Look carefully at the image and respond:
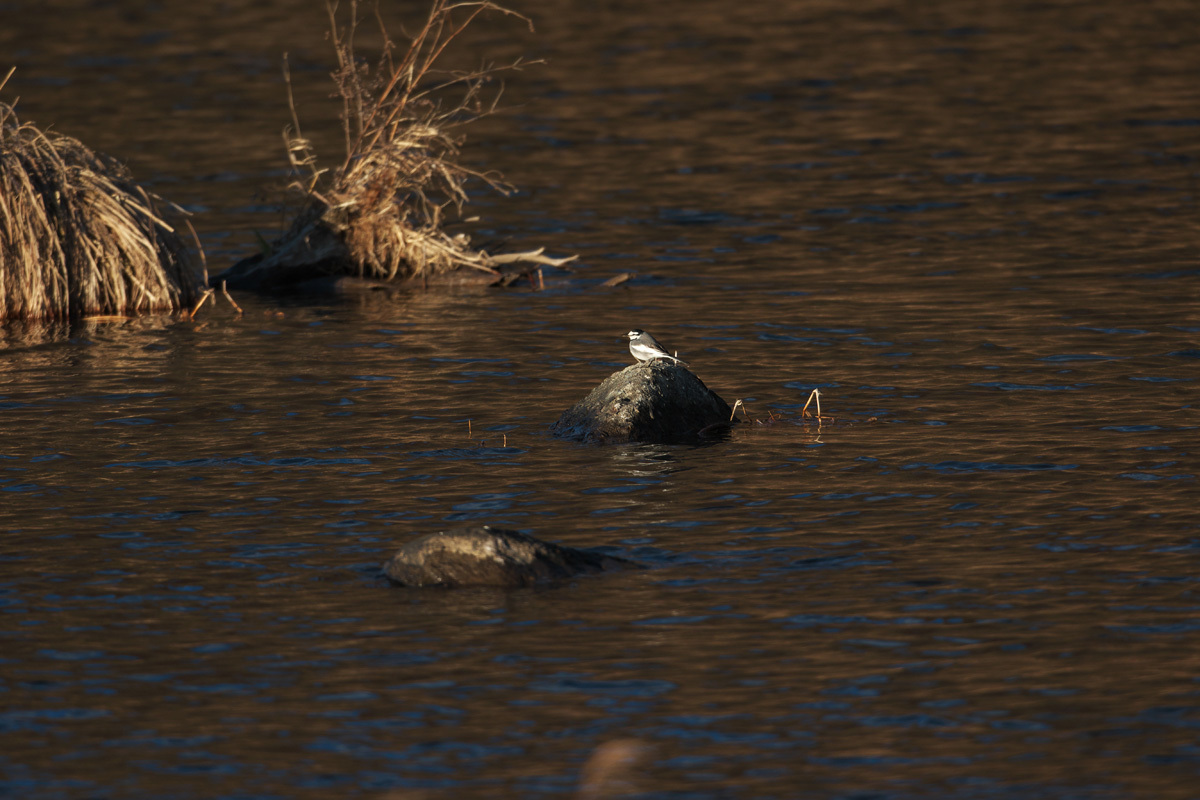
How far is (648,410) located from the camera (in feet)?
46.8

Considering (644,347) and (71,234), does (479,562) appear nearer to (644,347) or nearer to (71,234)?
(644,347)

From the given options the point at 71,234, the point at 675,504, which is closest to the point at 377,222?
the point at 71,234

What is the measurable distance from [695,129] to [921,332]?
13.8m

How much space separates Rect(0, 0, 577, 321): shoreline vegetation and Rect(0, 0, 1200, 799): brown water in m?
0.67

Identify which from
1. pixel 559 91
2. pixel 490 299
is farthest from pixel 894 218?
pixel 559 91

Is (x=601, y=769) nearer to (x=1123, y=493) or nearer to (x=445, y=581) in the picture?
(x=445, y=581)

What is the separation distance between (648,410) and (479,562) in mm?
3986

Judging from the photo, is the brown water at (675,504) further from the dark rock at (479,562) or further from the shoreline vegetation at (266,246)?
the shoreline vegetation at (266,246)

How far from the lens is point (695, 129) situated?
102 ft

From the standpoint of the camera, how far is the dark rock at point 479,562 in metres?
10.5

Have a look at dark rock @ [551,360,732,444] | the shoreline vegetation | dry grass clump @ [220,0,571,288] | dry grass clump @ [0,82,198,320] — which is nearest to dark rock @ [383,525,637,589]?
dark rock @ [551,360,732,444]

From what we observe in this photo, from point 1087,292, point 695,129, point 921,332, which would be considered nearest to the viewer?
point 921,332

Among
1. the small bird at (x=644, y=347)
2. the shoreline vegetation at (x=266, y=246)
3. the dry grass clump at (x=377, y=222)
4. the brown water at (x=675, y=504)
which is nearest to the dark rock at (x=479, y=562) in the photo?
the brown water at (x=675, y=504)

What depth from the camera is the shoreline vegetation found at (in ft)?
62.2
